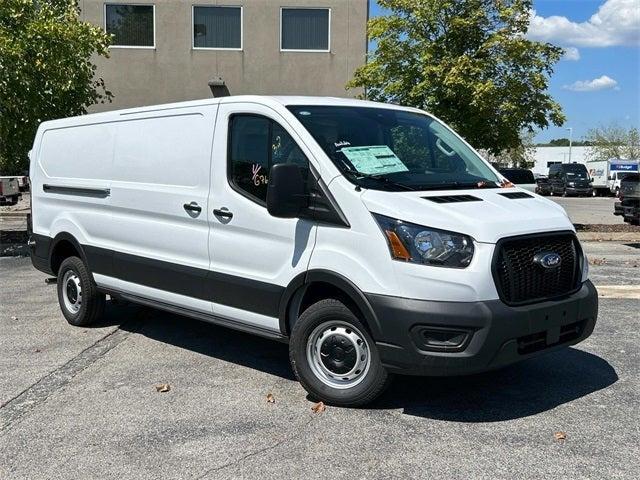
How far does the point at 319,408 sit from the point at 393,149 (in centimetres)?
190

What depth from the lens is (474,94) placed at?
13.9 meters

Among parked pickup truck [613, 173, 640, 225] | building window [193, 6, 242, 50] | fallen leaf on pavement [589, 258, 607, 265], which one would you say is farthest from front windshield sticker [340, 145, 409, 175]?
building window [193, 6, 242, 50]

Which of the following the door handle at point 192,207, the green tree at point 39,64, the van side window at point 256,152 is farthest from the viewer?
the green tree at point 39,64

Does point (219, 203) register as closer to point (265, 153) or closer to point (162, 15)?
point (265, 153)

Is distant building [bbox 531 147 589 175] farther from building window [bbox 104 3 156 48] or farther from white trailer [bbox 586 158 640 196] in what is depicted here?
building window [bbox 104 3 156 48]

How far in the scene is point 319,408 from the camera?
4367mm

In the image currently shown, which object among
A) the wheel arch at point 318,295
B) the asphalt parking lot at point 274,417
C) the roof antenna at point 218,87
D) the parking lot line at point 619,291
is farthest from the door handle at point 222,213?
the roof antenna at point 218,87

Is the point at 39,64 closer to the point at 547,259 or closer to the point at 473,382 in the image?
the point at 473,382

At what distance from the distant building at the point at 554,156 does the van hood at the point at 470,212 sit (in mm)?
73614

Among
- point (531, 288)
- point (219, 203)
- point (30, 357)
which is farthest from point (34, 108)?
point (531, 288)

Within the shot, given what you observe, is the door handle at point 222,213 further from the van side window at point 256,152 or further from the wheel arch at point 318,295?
the wheel arch at point 318,295

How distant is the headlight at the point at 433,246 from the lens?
3.89 m

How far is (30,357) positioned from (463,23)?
11.5 metres

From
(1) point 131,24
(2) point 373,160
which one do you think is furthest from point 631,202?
(1) point 131,24
